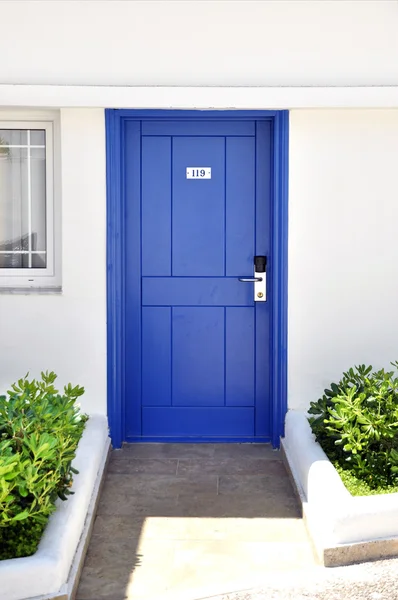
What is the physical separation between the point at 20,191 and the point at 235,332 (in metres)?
1.76

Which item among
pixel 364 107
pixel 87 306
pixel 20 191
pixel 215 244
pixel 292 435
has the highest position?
pixel 364 107

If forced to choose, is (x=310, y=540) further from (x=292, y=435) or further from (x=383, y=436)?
(x=292, y=435)

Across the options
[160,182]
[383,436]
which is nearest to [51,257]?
[160,182]

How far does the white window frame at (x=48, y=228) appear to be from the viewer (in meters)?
5.75

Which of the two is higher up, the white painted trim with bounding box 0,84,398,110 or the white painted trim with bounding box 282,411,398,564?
the white painted trim with bounding box 0,84,398,110

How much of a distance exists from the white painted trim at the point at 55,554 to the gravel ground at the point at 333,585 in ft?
2.27

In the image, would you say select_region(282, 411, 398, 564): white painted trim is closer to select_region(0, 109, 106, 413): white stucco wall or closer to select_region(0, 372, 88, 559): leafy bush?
select_region(0, 372, 88, 559): leafy bush

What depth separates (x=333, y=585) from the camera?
12.6 ft

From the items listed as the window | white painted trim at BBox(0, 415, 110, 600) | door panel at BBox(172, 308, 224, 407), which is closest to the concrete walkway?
white painted trim at BBox(0, 415, 110, 600)

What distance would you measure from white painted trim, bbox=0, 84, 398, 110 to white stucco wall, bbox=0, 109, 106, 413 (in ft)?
0.51

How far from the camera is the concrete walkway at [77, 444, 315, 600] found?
13.0 ft

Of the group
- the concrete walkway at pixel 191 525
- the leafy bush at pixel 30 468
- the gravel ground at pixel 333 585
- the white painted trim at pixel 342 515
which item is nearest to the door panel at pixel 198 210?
the concrete walkway at pixel 191 525

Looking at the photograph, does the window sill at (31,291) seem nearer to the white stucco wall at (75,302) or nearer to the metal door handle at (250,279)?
the white stucco wall at (75,302)

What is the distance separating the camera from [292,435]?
5.33 meters
